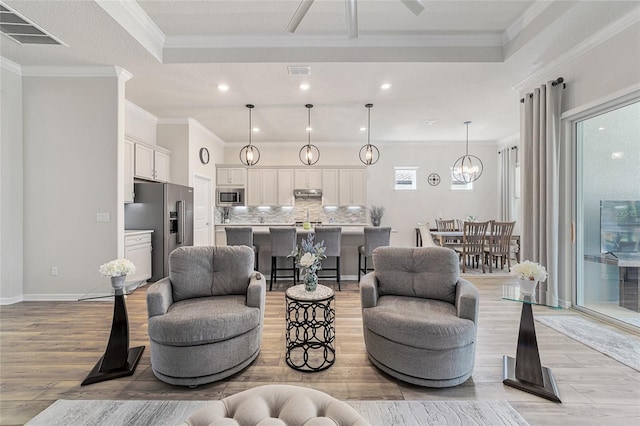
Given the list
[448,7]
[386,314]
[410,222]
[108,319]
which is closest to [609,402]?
[386,314]

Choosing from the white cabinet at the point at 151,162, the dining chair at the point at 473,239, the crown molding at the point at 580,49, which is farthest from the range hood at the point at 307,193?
the crown molding at the point at 580,49

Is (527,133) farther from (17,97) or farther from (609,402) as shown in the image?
(17,97)

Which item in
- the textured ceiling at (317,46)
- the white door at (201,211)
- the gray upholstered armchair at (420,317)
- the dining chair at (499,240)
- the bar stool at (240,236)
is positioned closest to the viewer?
the gray upholstered armchair at (420,317)

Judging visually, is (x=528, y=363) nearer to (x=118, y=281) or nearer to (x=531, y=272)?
(x=531, y=272)

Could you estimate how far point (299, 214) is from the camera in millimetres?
7793

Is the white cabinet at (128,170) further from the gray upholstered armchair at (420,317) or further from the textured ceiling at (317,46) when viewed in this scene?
the gray upholstered armchair at (420,317)

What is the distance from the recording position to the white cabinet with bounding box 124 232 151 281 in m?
4.18

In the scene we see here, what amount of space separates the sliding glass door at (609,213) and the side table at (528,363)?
1.87 meters

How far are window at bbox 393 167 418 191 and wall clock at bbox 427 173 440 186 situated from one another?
0.40 meters

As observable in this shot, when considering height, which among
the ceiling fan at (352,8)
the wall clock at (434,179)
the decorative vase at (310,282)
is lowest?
the decorative vase at (310,282)

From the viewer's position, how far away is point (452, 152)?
26.2 ft

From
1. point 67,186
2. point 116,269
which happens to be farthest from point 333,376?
point 67,186

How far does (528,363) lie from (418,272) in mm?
975

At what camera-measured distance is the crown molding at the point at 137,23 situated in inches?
110
